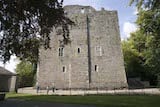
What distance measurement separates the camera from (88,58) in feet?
136

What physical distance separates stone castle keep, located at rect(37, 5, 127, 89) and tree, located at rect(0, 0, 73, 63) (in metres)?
28.0

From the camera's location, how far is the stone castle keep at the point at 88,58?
40.3 meters

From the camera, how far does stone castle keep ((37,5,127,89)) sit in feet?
132

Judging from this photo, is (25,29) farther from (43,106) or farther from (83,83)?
(83,83)

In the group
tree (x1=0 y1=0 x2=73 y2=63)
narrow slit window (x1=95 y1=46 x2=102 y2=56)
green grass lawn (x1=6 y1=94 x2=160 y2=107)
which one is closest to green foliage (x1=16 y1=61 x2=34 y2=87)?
narrow slit window (x1=95 y1=46 x2=102 y2=56)

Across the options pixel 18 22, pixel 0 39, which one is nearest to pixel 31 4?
pixel 18 22

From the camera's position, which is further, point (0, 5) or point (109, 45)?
point (109, 45)

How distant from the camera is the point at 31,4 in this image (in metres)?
10.4

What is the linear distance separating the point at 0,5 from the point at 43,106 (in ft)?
28.1

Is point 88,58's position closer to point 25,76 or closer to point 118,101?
point 25,76

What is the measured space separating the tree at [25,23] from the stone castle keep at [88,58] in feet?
91.7

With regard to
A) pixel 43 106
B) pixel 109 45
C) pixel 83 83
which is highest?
pixel 109 45

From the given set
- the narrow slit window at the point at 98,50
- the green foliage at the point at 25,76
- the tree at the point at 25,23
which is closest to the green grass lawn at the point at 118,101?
the tree at the point at 25,23

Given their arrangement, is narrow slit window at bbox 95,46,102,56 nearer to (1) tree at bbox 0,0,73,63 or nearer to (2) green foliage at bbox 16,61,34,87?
(2) green foliage at bbox 16,61,34,87
